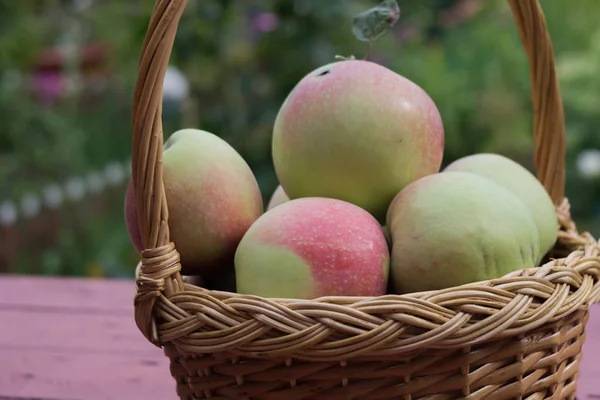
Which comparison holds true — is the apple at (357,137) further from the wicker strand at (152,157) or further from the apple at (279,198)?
the wicker strand at (152,157)

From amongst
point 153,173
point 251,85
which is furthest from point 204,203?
point 251,85

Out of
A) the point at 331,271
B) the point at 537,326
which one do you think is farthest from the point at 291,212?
the point at 537,326

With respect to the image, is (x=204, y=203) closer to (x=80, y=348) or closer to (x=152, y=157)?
(x=152, y=157)

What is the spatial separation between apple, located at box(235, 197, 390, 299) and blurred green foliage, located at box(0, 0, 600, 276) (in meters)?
1.01

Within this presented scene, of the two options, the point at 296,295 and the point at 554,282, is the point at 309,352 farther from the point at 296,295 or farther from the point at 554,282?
the point at 554,282

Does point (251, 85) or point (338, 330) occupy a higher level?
point (338, 330)

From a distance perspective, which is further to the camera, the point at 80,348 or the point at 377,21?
the point at 80,348

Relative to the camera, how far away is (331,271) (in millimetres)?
650

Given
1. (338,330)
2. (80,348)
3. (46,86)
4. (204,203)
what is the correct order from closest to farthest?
(338,330)
(204,203)
(80,348)
(46,86)

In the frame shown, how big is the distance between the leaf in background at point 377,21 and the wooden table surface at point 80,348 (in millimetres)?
497

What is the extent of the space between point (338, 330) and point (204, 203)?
0.73 feet

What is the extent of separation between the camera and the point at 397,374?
590 mm

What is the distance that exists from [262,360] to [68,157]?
1.93 meters

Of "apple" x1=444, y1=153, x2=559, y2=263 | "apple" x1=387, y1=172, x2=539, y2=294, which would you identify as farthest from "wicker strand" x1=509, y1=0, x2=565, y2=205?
"apple" x1=387, y1=172, x2=539, y2=294
